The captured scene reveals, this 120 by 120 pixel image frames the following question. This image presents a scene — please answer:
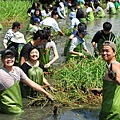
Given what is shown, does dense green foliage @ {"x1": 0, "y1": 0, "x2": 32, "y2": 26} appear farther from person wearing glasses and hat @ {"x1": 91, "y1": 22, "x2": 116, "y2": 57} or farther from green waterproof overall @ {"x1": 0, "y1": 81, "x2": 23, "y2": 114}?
green waterproof overall @ {"x1": 0, "y1": 81, "x2": 23, "y2": 114}

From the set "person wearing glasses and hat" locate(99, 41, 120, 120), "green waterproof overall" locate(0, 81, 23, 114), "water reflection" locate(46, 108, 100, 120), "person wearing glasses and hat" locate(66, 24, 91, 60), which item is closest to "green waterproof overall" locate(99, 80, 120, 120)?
"person wearing glasses and hat" locate(99, 41, 120, 120)

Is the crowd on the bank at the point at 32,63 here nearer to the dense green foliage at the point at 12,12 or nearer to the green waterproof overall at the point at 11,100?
the green waterproof overall at the point at 11,100

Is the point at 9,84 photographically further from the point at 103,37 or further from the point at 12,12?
the point at 12,12

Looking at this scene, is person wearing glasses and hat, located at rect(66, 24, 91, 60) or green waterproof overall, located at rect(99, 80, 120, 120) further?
person wearing glasses and hat, located at rect(66, 24, 91, 60)

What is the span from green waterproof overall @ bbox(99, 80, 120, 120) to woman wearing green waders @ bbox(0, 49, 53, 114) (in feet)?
5.42

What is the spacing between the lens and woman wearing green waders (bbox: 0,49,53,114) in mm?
6215

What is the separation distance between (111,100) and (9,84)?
6.23 feet

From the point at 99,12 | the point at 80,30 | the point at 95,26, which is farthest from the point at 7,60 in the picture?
the point at 99,12

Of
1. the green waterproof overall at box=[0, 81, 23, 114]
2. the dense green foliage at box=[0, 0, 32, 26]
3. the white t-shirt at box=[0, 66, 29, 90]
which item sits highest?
the dense green foliage at box=[0, 0, 32, 26]

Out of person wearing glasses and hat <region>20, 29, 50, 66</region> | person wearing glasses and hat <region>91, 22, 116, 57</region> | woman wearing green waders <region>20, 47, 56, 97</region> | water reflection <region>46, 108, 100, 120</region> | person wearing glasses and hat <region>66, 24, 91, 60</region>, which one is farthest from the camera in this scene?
person wearing glasses and hat <region>66, 24, 91, 60</region>

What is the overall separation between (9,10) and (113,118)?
13579mm

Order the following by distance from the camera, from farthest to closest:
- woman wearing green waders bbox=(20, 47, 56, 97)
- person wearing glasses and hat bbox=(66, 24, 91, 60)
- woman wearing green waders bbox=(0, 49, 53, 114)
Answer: person wearing glasses and hat bbox=(66, 24, 91, 60)
woman wearing green waders bbox=(20, 47, 56, 97)
woman wearing green waders bbox=(0, 49, 53, 114)

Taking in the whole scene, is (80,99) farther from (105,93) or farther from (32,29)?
(32,29)

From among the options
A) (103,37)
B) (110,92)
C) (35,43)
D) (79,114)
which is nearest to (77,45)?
(103,37)
